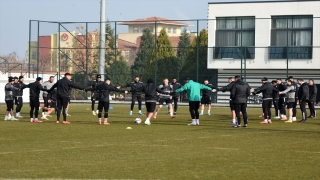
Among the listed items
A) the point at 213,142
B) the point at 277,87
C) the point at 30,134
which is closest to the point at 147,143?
the point at 213,142

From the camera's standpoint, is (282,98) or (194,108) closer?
(194,108)

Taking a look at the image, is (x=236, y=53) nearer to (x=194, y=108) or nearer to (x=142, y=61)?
(x=142, y=61)

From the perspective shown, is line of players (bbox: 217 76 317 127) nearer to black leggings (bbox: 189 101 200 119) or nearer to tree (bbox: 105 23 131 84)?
black leggings (bbox: 189 101 200 119)

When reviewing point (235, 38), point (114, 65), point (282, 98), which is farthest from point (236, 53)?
point (282, 98)

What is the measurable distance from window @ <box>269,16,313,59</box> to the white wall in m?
0.39

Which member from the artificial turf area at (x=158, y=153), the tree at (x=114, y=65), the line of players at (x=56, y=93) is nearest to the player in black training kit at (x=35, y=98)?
the line of players at (x=56, y=93)

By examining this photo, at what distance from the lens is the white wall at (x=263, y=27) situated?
56.6 m

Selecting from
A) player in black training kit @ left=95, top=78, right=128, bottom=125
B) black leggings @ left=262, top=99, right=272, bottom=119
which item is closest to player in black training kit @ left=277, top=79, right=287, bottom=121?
black leggings @ left=262, top=99, right=272, bottom=119

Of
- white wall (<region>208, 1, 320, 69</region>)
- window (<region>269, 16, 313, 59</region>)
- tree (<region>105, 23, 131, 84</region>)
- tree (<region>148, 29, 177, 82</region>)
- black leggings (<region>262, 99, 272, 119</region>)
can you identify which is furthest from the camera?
tree (<region>148, 29, 177, 82</region>)

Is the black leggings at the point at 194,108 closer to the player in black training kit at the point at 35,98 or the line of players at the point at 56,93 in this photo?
the line of players at the point at 56,93

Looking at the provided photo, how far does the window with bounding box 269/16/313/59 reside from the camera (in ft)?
185

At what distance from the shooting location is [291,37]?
56594mm

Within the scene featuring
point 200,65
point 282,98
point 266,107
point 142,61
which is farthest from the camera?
point 142,61

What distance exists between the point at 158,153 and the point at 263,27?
43.4 metres
